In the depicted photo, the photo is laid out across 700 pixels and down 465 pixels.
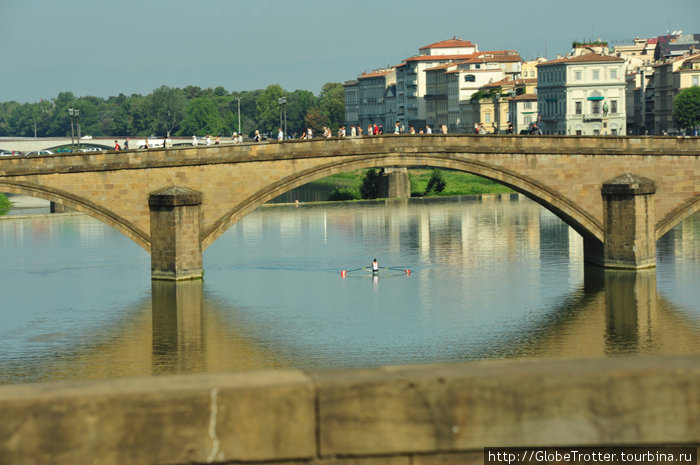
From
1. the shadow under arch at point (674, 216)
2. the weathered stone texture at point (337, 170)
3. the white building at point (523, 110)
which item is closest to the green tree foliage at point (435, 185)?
the white building at point (523, 110)

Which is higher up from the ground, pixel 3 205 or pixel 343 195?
pixel 343 195

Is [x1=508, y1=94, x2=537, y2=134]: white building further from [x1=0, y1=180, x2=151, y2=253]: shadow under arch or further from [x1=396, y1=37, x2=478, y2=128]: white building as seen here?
[x1=0, y1=180, x2=151, y2=253]: shadow under arch

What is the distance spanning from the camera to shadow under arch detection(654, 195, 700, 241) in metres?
44.9

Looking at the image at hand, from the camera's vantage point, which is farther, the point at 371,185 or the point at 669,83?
the point at 669,83

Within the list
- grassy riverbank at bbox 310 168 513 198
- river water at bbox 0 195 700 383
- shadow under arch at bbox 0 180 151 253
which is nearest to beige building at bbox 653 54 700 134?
grassy riverbank at bbox 310 168 513 198

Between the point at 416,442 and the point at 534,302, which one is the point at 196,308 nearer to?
the point at 534,302

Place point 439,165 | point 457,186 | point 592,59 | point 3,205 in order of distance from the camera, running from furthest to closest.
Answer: point 592,59 < point 457,186 < point 3,205 < point 439,165

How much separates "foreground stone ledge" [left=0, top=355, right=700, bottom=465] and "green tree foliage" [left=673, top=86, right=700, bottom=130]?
122978 mm

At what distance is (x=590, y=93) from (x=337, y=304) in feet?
288

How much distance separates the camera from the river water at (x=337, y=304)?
31484mm

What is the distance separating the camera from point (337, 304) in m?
39.8

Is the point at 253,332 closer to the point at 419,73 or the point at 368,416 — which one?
the point at 368,416

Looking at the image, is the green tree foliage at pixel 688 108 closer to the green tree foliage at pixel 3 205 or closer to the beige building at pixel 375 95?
the beige building at pixel 375 95

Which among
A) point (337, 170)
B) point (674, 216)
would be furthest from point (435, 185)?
point (674, 216)
